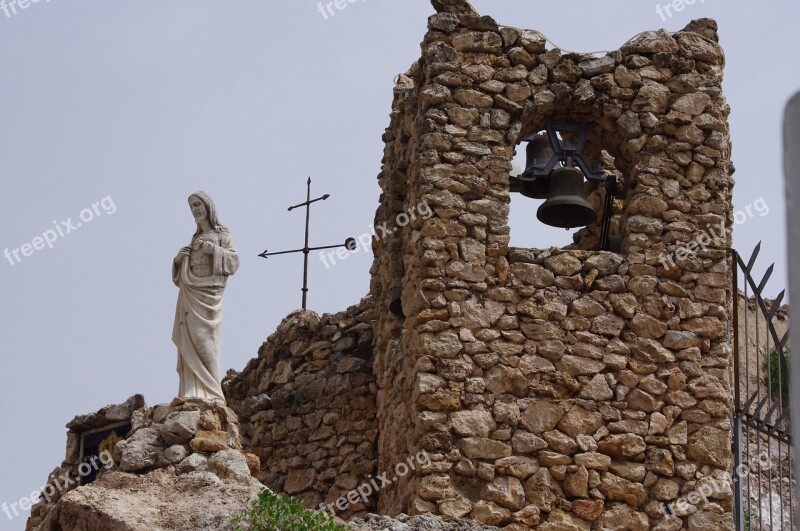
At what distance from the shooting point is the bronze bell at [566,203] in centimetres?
1082

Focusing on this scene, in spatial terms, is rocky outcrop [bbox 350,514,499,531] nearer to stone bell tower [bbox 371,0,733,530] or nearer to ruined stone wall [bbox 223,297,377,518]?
stone bell tower [bbox 371,0,733,530]

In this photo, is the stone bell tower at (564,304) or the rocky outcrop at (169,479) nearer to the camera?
the rocky outcrop at (169,479)

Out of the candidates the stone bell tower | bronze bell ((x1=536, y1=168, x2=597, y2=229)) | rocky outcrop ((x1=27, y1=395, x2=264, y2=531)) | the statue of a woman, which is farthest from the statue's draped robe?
bronze bell ((x1=536, y1=168, x2=597, y2=229))

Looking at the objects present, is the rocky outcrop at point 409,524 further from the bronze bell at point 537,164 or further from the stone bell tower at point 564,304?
the bronze bell at point 537,164

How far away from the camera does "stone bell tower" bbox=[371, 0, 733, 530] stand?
10.4 metres

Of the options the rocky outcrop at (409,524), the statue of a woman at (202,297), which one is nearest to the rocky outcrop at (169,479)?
the statue of a woman at (202,297)

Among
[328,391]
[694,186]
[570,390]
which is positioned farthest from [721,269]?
[328,391]

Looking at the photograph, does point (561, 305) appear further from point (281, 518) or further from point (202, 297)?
point (281, 518)

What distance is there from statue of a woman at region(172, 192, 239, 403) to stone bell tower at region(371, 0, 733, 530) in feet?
5.44

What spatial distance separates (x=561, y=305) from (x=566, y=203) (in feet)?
2.69

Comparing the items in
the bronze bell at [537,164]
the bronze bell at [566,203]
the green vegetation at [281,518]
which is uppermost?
the bronze bell at [537,164]

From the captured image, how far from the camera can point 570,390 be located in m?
10.6

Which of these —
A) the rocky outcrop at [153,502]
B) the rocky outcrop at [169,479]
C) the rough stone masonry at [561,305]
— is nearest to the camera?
the rocky outcrop at [153,502]

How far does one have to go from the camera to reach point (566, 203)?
1075 centimetres
